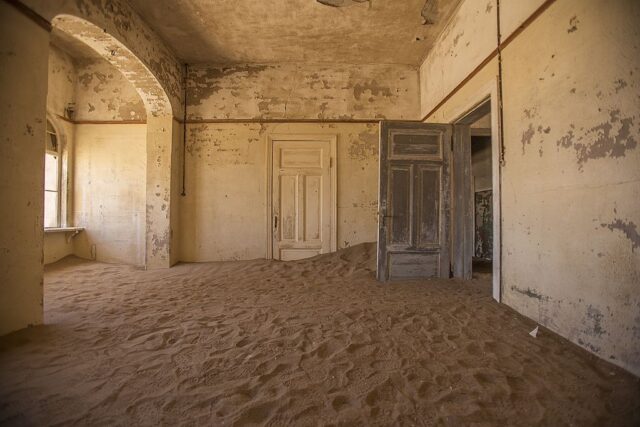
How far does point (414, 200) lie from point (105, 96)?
21.1 feet

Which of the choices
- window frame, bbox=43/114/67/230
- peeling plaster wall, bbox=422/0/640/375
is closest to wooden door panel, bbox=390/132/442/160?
peeling plaster wall, bbox=422/0/640/375

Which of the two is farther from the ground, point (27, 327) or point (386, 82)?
point (386, 82)

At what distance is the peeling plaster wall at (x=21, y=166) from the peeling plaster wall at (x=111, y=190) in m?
3.25

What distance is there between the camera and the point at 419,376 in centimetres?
A: 180

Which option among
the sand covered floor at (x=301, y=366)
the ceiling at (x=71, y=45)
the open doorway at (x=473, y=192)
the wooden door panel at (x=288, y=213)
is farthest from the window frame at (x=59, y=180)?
the open doorway at (x=473, y=192)

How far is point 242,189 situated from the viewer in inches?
225

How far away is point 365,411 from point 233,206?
484 centimetres

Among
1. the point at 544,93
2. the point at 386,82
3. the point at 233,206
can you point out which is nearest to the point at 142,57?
the point at 233,206

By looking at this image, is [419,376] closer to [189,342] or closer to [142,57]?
[189,342]

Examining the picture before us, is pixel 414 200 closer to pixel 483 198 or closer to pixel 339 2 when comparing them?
pixel 339 2

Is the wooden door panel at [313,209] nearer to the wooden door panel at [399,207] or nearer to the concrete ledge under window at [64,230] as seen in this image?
the wooden door panel at [399,207]

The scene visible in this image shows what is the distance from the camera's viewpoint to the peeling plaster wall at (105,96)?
18.8 ft

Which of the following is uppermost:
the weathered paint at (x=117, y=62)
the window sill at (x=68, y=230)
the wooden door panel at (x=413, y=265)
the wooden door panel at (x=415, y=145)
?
the weathered paint at (x=117, y=62)

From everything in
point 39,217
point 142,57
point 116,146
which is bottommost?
point 39,217
